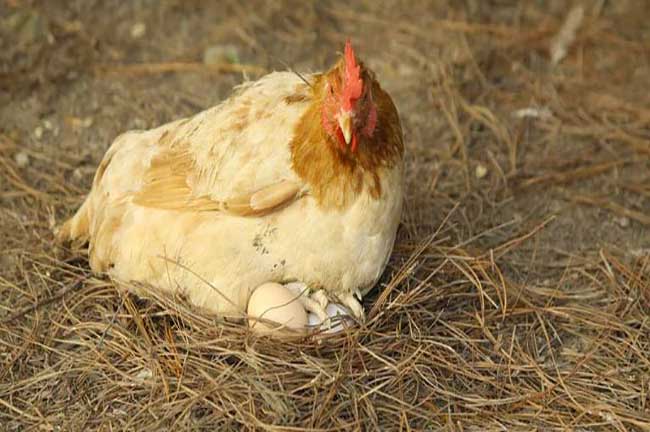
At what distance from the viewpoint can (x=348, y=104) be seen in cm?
303

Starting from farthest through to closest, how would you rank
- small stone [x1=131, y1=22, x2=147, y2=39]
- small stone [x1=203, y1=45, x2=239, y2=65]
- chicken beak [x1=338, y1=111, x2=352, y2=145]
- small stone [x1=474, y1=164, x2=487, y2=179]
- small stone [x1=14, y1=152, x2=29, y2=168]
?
1. small stone [x1=131, y1=22, x2=147, y2=39]
2. small stone [x1=203, y1=45, x2=239, y2=65]
3. small stone [x1=474, y1=164, x2=487, y2=179]
4. small stone [x1=14, y1=152, x2=29, y2=168]
5. chicken beak [x1=338, y1=111, x2=352, y2=145]

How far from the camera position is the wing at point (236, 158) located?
3.26 meters

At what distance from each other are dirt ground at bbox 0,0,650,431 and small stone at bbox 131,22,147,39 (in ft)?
0.08

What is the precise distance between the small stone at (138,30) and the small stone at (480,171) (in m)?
2.47

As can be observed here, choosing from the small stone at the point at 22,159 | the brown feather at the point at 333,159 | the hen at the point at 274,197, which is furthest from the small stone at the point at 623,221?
the small stone at the point at 22,159

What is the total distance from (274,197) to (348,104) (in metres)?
0.46

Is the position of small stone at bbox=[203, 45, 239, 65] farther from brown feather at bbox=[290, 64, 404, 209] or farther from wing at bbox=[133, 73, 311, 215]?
brown feather at bbox=[290, 64, 404, 209]

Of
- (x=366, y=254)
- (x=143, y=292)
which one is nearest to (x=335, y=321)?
(x=366, y=254)

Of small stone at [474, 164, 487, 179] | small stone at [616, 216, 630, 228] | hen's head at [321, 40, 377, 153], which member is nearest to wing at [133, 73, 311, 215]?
hen's head at [321, 40, 377, 153]

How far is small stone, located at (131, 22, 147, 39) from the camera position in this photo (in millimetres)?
5727

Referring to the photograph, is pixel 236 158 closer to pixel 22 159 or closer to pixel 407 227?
pixel 407 227

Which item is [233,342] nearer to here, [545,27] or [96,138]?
[96,138]

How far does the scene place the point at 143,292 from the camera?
3.57 m

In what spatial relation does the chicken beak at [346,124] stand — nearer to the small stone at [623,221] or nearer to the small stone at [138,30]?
the small stone at [623,221]
